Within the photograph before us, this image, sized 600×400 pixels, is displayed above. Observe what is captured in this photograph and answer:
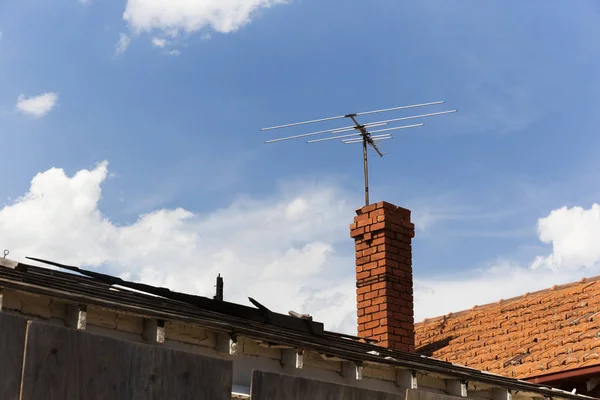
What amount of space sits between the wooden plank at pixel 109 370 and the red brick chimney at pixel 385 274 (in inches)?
369

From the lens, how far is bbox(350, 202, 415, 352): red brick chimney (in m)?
12.5

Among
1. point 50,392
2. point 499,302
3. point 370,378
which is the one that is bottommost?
point 50,392

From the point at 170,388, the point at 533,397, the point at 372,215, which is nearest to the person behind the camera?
the point at 170,388

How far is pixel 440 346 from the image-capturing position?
15.1 meters

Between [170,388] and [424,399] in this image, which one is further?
[424,399]

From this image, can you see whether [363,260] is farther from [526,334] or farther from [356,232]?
[526,334]

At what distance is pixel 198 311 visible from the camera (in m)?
7.58

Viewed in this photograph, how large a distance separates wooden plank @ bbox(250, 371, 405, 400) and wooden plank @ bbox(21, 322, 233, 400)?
0.38 ft

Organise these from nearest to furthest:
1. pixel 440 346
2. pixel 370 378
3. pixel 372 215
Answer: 1. pixel 370 378
2. pixel 372 215
3. pixel 440 346

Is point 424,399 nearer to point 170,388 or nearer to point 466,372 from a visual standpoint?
point 170,388

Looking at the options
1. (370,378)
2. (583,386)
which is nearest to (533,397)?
(583,386)

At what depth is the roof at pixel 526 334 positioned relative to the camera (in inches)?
463

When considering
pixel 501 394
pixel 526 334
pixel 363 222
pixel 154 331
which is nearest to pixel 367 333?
pixel 363 222

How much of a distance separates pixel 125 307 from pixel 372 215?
7413 mm
